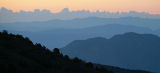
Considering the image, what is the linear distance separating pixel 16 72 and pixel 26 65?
209 centimetres

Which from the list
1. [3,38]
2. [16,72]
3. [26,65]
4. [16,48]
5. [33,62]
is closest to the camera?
[16,72]

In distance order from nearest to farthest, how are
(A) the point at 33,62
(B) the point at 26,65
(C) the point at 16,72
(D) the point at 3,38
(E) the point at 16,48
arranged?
(C) the point at 16,72
(B) the point at 26,65
(A) the point at 33,62
(E) the point at 16,48
(D) the point at 3,38

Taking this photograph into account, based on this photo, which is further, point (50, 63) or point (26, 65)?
point (50, 63)

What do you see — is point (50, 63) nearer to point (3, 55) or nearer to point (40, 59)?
point (40, 59)

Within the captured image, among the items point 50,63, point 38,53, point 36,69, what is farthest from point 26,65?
point 38,53

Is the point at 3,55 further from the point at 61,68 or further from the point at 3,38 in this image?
the point at 3,38

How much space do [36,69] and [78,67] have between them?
680cm

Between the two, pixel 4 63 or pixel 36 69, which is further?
pixel 36 69

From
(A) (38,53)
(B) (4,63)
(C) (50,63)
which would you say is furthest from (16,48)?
(B) (4,63)

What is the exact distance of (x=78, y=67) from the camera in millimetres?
33188

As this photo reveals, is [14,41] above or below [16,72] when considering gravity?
above

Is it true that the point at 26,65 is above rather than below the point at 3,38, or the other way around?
below

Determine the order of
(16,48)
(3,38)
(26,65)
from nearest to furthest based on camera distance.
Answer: (26,65)
(16,48)
(3,38)

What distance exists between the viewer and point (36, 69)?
2719 cm
